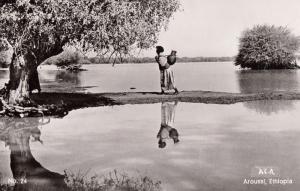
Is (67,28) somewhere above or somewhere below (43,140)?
above

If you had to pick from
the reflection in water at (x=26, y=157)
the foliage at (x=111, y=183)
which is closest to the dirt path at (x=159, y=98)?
the reflection in water at (x=26, y=157)

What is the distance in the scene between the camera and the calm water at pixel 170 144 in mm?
10156

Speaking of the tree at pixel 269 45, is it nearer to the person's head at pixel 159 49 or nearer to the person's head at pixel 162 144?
the person's head at pixel 159 49

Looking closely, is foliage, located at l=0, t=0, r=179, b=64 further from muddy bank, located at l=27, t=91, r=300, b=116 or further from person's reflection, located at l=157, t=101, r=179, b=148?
muddy bank, located at l=27, t=91, r=300, b=116

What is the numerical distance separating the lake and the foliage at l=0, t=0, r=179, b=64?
10.3 feet

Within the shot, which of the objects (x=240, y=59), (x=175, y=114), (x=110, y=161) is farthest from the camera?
(x=240, y=59)

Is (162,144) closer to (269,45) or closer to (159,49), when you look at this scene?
(159,49)

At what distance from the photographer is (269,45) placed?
60.8 metres

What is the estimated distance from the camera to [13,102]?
20.1 metres

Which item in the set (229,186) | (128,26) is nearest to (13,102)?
(128,26)

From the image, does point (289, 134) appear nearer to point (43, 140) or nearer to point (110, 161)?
point (110, 161)

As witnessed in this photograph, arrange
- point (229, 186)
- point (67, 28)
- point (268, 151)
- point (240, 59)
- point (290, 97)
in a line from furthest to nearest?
point (240, 59)
point (290, 97)
point (67, 28)
point (268, 151)
point (229, 186)

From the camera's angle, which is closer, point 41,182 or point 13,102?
point 41,182

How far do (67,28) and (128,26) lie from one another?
2364mm
